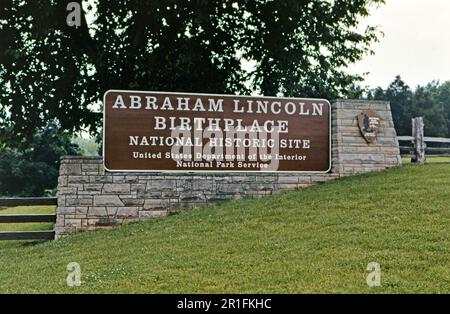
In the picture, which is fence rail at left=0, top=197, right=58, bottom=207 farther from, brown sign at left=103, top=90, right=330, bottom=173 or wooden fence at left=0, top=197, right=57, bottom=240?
brown sign at left=103, top=90, right=330, bottom=173

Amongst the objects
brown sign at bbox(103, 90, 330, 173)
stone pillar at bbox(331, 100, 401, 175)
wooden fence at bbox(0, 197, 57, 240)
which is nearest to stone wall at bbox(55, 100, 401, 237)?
stone pillar at bbox(331, 100, 401, 175)

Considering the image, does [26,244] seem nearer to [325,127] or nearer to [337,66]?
[325,127]

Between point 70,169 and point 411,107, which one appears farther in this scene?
point 411,107

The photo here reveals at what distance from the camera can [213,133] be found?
12.5 meters

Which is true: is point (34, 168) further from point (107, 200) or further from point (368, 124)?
point (368, 124)

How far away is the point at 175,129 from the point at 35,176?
2689cm

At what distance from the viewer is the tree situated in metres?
17.0

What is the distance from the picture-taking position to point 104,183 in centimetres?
1244

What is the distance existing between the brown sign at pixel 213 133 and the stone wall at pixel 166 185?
59 cm

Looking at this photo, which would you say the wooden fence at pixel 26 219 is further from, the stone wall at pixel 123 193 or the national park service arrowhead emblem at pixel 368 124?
the national park service arrowhead emblem at pixel 368 124

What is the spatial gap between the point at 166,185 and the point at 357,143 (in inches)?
196

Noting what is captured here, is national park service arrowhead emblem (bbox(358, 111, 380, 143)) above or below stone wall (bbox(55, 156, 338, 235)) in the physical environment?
above

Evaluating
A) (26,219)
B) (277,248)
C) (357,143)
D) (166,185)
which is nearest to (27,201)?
(26,219)

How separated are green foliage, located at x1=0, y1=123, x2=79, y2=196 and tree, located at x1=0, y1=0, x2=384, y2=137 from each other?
18.0 metres
